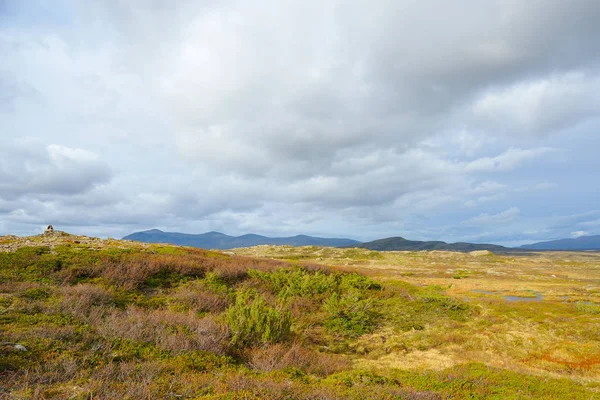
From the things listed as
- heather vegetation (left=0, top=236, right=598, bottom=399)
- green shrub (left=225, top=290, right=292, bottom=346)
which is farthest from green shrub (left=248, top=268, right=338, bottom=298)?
green shrub (left=225, top=290, right=292, bottom=346)

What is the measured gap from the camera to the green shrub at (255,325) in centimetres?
1180

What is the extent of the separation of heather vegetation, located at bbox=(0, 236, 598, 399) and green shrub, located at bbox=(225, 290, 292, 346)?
5 centimetres

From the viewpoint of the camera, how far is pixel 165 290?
19109 millimetres

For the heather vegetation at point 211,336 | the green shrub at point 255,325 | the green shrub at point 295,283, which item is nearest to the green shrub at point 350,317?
the heather vegetation at point 211,336

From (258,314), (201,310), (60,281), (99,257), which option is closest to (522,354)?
(258,314)

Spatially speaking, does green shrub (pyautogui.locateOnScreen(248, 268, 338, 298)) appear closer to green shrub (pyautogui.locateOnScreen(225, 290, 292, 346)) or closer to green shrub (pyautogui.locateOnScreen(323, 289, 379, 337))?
green shrub (pyautogui.locateOnScreen(323, 289, 379, 337))

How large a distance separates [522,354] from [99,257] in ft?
85.1

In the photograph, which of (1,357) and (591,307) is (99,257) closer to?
(1,357)

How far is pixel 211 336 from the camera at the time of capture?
402 inches

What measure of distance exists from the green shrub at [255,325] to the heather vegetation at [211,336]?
5 cm

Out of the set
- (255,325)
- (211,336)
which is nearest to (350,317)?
(255,325)

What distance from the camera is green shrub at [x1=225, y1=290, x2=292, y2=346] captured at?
1180 centimetres

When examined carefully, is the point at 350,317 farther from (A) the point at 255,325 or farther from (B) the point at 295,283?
(A) the point at 255,325

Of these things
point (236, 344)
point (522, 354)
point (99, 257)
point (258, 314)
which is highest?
point (99, 257)
